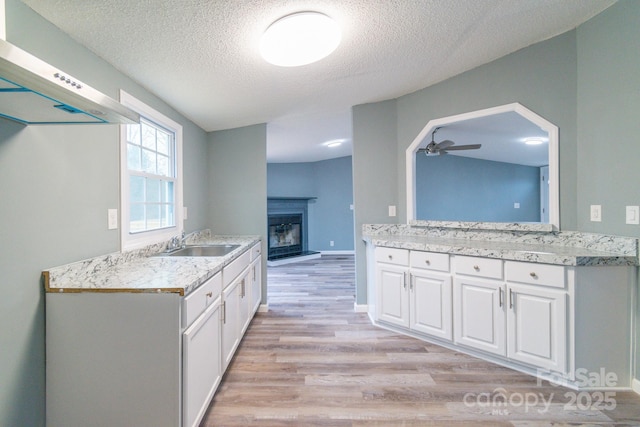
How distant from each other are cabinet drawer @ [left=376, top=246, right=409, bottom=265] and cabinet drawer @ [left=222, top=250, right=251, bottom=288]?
128 cm

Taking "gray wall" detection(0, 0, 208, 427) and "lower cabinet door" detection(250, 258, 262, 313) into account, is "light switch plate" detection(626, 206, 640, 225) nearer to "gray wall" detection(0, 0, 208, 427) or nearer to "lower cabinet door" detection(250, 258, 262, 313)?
"lower cabinet door" detection(250, 258, 262, 313)

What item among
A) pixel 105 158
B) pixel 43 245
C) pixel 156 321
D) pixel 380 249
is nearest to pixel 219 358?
pixel 156 321

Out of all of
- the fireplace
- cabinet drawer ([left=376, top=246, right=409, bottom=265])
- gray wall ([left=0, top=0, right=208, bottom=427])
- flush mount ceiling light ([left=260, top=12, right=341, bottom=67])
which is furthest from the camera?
the fireplace

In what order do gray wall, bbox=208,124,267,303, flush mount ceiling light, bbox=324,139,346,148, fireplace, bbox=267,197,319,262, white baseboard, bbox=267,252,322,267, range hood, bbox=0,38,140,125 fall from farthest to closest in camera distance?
fireplace, bbox=267,197,319,262
white baseboard, bbox=267,252,322,267
flush mount ceiling light, bbox=324,139,346,148
gray wall, bbox=208,124,267,303
range hood, bbox=0,38,140,125

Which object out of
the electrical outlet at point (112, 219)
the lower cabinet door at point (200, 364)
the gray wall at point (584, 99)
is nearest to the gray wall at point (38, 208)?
the electrical outlet at point (112, 219)

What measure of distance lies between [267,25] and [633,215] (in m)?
2.58

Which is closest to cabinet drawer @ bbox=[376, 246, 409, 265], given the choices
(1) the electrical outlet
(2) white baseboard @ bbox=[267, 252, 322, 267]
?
(1) the electrical outlet

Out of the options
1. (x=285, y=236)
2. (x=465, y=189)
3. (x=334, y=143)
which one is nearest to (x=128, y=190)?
(x=334, y=143)

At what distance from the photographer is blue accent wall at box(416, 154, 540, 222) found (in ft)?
19.6

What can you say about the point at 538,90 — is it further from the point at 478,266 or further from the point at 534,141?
the point at 534,141

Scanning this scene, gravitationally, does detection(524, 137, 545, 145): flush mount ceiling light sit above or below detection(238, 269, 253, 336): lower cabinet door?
above

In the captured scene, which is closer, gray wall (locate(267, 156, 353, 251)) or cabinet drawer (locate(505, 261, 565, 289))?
cabinet drawer (locate(505, 261, 565, 289))

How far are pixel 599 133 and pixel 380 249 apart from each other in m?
1.86

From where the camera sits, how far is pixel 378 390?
5.93 ft
